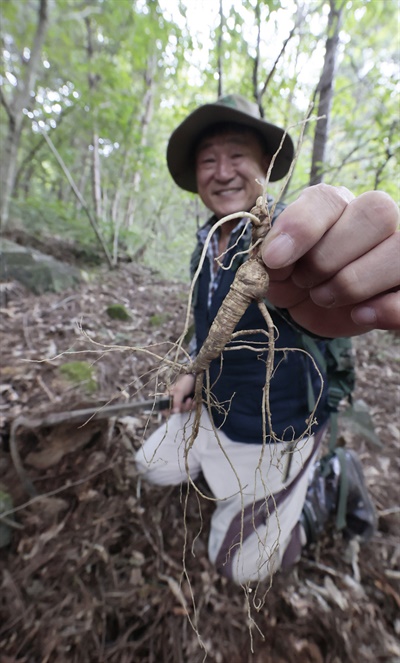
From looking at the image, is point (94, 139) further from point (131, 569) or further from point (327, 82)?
point (131, 569)

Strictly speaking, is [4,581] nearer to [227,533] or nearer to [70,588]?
[70,588]

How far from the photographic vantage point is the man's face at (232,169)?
1.71m

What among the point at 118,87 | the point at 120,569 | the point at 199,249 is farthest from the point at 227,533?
the point at 118,87

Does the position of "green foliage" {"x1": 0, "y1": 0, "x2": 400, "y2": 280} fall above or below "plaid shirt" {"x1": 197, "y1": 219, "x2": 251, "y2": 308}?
above

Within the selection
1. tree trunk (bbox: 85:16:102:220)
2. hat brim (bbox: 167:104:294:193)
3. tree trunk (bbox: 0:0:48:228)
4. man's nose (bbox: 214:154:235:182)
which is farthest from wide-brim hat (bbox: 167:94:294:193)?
tree trunk (bbox: 85:16:102:220)

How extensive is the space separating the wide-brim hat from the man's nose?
0.19 meters

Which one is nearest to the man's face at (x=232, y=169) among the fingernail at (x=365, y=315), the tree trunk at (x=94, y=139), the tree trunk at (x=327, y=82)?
the fingernail at (x=365, y=315)

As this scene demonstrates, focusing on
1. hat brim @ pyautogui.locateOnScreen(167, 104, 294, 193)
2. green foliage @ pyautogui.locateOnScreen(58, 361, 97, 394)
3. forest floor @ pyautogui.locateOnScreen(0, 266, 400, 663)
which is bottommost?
forest floor @ pyautogui.locateOnScreen(0, 266, 400, 663)

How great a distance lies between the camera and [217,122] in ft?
5.62

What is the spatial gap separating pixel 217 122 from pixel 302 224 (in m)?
1.37

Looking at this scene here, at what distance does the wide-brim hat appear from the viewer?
1.58 m

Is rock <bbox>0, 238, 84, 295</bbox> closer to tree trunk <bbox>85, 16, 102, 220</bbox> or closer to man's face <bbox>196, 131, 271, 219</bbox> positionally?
tree trunk <bbox>85, 16, 102, 220</bbox>

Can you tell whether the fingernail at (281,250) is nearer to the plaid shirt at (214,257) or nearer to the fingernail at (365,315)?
the fingernail at (365,315)

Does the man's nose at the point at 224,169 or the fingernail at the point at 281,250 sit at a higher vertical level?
the man's nose at the point at 224,169
